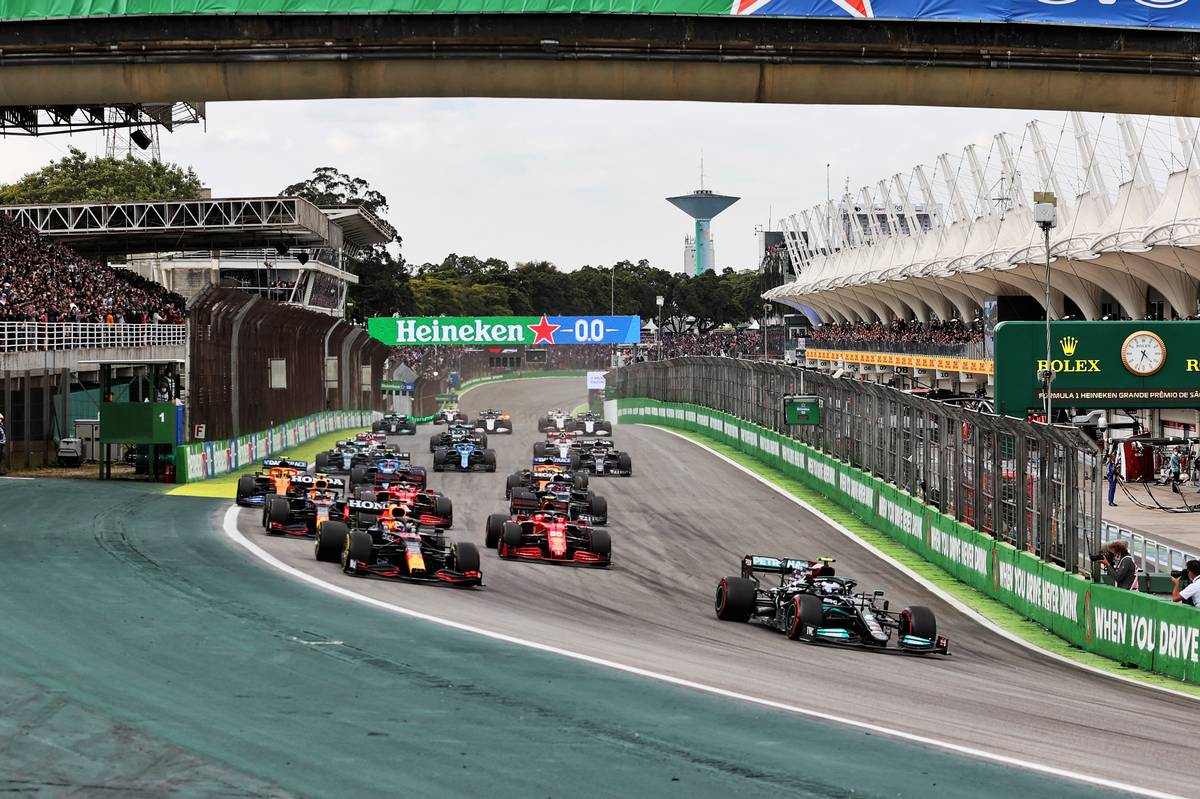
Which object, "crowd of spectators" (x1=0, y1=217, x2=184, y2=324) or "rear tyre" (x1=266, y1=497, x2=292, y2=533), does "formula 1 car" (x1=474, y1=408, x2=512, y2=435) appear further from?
"rear tyre" (x1=266, y1=497, x2=292, y2=533)

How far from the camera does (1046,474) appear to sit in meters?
19.9

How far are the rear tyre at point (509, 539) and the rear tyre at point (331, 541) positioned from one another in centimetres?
307

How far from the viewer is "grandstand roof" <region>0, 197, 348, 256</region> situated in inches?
2432

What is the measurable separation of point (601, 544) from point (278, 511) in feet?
17.6

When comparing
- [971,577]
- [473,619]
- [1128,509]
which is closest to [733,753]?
[473,619]

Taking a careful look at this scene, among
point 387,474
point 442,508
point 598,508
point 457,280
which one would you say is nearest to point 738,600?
point 442,508

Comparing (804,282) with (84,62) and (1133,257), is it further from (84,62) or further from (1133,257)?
(84,62)

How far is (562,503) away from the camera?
82.2 ft

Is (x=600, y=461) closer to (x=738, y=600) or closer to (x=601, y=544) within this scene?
(x=601, y=544)

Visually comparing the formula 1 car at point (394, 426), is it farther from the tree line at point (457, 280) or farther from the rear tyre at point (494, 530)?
the tree line at point (457, 280)

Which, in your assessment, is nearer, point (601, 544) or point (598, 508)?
point (601, 544)

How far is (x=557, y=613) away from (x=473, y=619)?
5.68 ft

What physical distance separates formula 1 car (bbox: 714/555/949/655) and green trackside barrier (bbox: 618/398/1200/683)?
7.35 feet

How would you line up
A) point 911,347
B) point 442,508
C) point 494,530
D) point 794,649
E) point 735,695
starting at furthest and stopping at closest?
point 911,347
point 442,508
point 494,530
point 794,649
point 735,695
